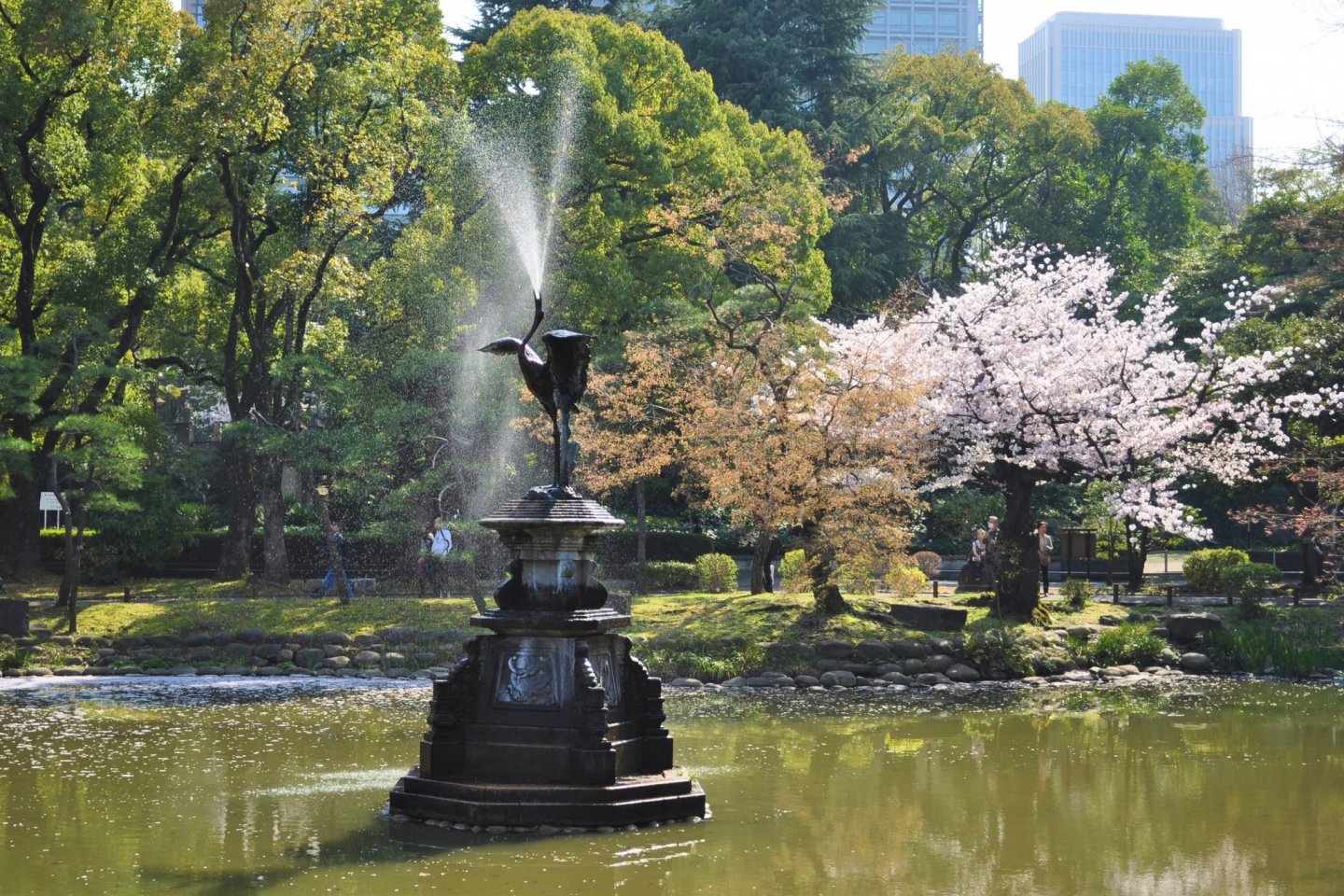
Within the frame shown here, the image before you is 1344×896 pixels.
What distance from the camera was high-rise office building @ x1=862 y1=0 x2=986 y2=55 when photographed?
13812 centimetres

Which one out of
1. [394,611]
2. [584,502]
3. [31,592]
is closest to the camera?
[584,502]

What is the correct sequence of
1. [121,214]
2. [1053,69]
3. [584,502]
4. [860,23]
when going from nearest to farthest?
[584,502], [121,214], [860,23], [1053,69]

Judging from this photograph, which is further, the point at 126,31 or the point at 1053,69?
the point at 1053,69

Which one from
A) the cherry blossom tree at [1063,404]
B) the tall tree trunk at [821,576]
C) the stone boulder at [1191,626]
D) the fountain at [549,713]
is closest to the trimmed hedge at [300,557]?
the tall tree trunk at [821,576]

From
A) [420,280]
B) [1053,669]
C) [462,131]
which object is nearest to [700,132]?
[462,131]

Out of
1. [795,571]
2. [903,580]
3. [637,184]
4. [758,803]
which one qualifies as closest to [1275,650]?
[903,580]

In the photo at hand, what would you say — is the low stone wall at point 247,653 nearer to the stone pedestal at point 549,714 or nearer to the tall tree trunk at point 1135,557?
the stone pedestal at point 549,714

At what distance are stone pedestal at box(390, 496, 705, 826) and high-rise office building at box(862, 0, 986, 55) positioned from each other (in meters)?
132

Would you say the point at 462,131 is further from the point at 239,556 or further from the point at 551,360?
the point at 551,360

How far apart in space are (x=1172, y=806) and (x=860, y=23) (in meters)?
41.1

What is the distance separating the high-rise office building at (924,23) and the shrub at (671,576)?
11431 cm

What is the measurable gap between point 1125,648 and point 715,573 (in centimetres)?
928

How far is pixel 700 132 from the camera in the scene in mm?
35500

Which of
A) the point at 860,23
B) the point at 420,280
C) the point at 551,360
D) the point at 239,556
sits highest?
the point at 860,23
